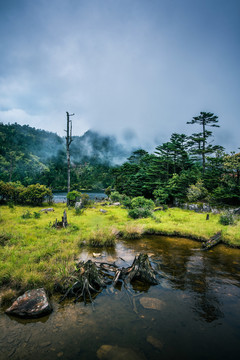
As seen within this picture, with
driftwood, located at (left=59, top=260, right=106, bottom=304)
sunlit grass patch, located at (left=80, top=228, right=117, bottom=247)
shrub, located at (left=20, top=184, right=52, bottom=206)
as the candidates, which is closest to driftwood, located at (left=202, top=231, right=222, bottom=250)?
sunlit grass patch, located at (left=80, top=228, right=117, bottom=247)

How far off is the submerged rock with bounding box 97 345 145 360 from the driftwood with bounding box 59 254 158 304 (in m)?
1.30

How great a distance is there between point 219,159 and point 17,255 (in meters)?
27.1

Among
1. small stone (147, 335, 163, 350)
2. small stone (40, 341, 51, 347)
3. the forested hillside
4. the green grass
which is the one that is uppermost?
the forested hillside

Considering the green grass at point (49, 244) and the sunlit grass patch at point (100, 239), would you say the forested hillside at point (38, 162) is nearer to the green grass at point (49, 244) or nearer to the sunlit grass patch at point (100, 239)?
the green grass at point (49, 244)

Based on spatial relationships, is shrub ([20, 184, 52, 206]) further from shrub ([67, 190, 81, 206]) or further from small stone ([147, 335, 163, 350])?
small stone ([147, 335, 163, 350])

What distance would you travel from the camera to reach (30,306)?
439 cm

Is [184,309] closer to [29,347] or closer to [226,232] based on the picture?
[29,347]

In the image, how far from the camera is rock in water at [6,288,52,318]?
430 centimetres

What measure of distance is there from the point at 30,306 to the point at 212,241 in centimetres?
989

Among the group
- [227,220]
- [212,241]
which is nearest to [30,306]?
[212,241]

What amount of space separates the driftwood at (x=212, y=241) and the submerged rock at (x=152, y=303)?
5785 mm

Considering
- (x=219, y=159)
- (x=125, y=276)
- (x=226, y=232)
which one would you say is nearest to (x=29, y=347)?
(x=125, y=276)

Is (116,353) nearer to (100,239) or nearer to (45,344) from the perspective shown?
(45,344)

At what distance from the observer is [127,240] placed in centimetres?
1108
